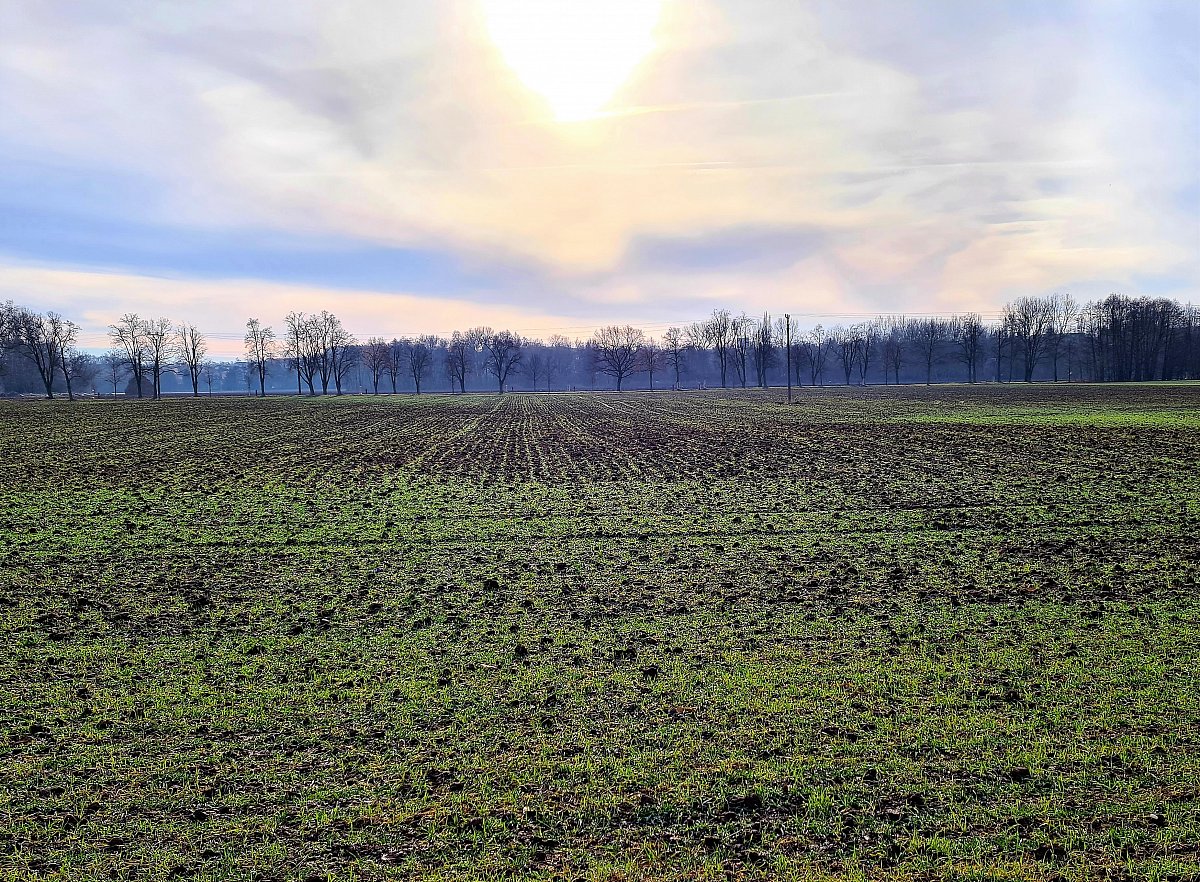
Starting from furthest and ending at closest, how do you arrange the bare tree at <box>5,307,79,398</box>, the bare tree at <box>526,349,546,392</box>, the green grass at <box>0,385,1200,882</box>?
the bare tree at <box>526,349,546,392</box>
the bare tree at <box>5,307,79,398</box>
the green grass at <box>0,385,1200,882</box>

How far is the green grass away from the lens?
4652mm

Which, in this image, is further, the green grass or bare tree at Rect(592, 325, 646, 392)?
bare tree at Rect(592, 325, 646, 392)

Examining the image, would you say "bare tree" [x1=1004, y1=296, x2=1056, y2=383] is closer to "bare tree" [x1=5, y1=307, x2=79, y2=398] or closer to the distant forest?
the distant forest

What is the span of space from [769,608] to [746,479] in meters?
11.0

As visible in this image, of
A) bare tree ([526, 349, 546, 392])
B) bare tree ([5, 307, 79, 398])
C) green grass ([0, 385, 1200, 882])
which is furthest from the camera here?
bare tree ([526, 349, 546, 392])

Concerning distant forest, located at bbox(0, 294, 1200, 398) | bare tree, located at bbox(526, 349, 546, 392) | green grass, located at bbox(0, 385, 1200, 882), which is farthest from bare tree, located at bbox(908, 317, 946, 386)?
green grass, located at bbox(0, 385, 1200, 882)

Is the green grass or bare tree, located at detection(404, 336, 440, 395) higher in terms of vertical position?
bare tree, located at detection(404, 336, 440, 395)

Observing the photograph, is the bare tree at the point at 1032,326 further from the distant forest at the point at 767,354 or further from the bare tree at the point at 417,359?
the bare tree at the point at 417,359

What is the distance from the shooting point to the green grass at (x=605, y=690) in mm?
4652

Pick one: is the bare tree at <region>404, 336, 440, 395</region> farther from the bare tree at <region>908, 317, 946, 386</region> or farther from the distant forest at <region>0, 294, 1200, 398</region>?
the bare tree at <region>908, 317, 946, 386</region>

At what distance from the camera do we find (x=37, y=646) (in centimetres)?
794

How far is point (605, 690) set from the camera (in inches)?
270

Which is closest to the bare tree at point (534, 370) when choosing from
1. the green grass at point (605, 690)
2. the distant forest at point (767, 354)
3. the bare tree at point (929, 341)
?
the distant forest at point (767, 354)

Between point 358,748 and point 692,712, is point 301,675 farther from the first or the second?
point 692,712
